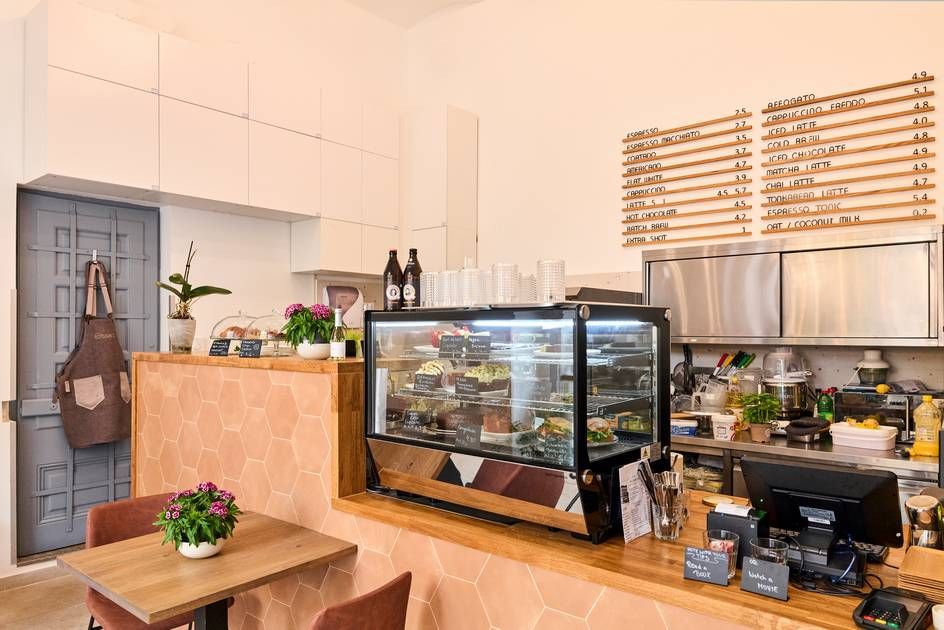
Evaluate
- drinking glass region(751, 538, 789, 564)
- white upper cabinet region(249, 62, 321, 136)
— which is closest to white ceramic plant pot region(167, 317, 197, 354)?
white upper cabinet region(249, 62, 321, 136)

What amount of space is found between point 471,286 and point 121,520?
1.57 meters

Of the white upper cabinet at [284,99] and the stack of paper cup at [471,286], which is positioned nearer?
the stack of paper cup at [471,286]

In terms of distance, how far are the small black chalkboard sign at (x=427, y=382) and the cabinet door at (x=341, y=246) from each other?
9.13ft

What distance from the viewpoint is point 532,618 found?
61.7 inches

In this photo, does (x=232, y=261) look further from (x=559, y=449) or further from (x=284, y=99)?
(x=559, y=449)

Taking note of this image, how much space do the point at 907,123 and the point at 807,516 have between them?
267 cm

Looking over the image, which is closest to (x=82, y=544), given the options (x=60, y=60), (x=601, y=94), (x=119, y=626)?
(x=119, y=626)

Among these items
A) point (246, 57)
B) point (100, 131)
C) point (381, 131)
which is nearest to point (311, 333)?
point (100, 131)

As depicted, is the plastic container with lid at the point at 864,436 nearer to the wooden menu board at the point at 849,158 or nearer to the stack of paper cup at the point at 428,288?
the wooden menu board at the point at 849,158

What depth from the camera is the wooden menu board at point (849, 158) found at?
124 inches

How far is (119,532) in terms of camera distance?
2.31 m

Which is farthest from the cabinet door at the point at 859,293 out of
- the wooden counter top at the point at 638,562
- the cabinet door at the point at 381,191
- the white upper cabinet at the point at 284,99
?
the white upper cabinet at the point at 284,99

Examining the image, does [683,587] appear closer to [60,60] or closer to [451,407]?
→ [451,407]

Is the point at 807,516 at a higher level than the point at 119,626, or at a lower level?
higher
